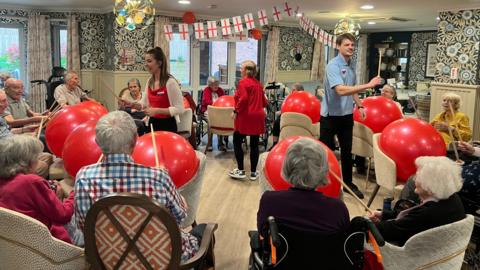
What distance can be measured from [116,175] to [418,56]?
43.3 ft

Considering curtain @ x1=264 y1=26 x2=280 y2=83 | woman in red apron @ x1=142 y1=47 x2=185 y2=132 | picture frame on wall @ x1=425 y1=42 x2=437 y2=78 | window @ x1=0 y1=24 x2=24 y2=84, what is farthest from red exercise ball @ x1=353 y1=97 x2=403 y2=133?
picture frame on wall @ x1=425 y1=42 x2=437 y2=78

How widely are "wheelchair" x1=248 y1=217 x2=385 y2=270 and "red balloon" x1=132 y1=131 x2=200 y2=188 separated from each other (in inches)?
37.4

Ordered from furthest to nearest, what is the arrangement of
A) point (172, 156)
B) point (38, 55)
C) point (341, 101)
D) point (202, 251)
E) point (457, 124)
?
point (38, 55) < point (457, 124) < point (341, 101) < point (172, 156) < point (202, 251)

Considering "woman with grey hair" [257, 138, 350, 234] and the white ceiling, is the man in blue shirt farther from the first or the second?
the white ceiling

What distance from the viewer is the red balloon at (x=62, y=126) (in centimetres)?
318

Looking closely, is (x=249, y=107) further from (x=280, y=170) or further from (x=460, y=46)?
(x=460, y=46)

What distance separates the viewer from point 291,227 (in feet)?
5.41

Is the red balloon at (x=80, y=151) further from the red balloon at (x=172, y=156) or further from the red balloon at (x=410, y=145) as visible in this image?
the red balloon at (x=410, y=145)

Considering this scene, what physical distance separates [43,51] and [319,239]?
830cm

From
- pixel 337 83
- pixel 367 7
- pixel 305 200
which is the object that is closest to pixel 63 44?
pixel 367 7

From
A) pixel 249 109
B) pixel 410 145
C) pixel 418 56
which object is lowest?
pixel 410 145

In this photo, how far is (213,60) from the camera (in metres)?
10.4

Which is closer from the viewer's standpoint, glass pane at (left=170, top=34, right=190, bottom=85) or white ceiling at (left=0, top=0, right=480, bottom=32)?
white ceiling at (left=0, top=0, right=480, bottom=32)

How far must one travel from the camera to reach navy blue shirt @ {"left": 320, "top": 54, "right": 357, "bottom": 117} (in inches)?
158
